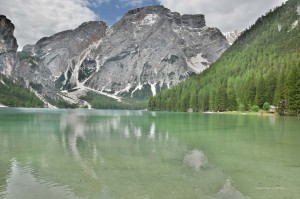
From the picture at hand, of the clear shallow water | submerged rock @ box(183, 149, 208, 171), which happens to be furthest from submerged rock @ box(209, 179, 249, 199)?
submerged rock @ box(183, 149, 208, 171)

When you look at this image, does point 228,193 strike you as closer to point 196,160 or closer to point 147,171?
point 147,171

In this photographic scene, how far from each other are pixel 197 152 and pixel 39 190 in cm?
1797

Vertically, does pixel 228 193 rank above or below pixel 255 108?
below

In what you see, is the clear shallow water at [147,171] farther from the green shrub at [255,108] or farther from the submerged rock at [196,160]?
the green shrub at [255,108]

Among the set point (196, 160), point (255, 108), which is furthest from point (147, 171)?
point (255, 108)

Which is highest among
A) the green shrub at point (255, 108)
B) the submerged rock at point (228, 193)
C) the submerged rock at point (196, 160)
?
the green shrub at point (255, 108)

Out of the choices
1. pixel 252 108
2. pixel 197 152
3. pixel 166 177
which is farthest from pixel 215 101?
pixel 166 177

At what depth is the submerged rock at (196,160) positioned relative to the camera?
26.5m

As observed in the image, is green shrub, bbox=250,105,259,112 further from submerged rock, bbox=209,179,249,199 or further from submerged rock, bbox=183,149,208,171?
submerged rock, bbox=209,179,249,199

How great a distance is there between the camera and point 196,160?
28750 mm

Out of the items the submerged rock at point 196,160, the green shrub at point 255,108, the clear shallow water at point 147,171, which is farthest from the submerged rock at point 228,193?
the green shrub at point 255,108

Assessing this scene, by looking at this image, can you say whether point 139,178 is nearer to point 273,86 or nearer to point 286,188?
point 286,188

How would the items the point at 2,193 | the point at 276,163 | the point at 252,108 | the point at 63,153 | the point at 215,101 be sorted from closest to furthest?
the point at 2,193 → the point at 276,163 → the point at 63,153 → the point at 252,108 → the point at 215,101

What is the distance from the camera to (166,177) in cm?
2225
